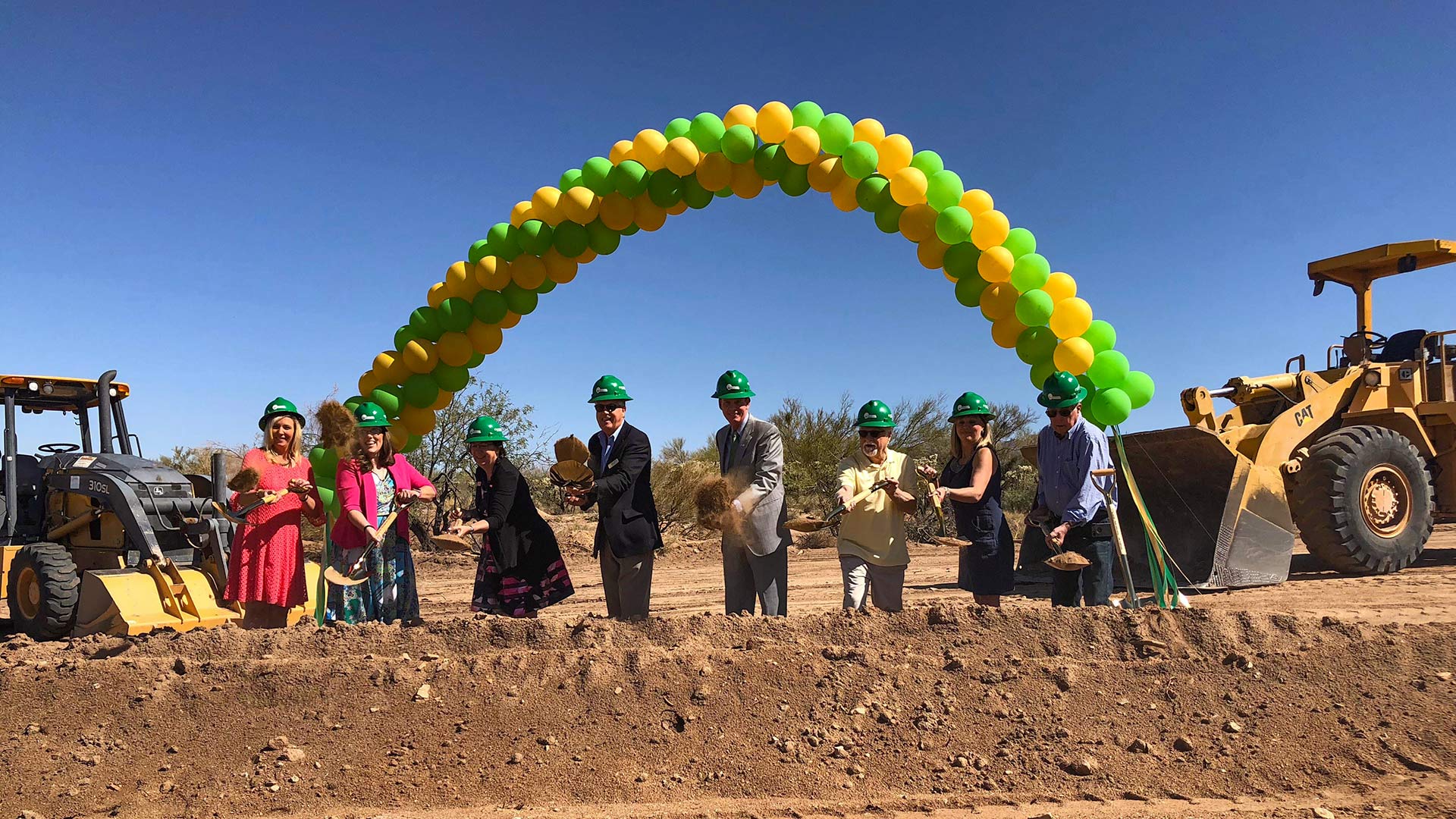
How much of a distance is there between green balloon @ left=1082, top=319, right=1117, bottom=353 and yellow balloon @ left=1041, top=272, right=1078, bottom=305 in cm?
25

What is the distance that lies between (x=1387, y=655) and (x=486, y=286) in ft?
18.9

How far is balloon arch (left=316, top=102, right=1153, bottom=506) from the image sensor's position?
17.8 feet

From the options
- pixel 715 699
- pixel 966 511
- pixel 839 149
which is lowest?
pixel 715 699

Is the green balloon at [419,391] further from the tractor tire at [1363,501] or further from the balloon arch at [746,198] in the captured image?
Result: the tractor tire at [1363,501]

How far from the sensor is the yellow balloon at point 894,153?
19.4ft

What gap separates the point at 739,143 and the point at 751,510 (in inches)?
106

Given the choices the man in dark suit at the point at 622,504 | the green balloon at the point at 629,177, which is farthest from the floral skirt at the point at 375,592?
the green balloon at the point at 629,177

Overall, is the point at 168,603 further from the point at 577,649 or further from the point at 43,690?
the point at 577,649

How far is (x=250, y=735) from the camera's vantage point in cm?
354

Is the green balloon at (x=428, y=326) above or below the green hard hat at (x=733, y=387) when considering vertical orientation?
above

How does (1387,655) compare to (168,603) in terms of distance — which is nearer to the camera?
(1387,655)

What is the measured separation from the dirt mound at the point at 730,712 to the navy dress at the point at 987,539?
0.42 meters

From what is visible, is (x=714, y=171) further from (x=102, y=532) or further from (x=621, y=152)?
(x=102, y=532)

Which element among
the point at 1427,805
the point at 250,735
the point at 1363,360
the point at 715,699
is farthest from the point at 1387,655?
the point at 1363,360
